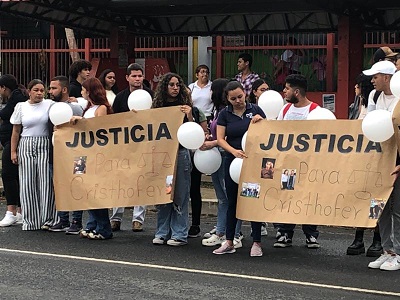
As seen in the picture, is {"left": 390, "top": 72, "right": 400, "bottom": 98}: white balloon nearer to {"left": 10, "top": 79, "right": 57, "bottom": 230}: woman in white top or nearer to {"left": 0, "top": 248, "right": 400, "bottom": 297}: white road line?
{"left": 0, "top": 248, "right": 400, "bottom": 297}: white road line

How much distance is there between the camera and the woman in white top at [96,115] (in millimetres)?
9961

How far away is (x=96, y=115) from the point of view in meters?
10.0

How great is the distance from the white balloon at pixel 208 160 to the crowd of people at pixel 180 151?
7 cm

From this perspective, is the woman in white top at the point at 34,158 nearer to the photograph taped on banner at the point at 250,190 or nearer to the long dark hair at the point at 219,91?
the long dark hair at the point at 219,91

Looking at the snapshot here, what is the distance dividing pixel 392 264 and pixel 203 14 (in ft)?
31.8

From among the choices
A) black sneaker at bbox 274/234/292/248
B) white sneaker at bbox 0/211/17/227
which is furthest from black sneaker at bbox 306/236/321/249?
white sneaker at bbox 0/211/17/227

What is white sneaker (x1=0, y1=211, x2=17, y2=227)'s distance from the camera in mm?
11016

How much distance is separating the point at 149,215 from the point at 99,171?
2.55 meters

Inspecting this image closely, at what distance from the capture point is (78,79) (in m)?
11.2

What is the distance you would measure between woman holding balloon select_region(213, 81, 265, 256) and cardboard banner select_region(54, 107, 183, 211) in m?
0.57

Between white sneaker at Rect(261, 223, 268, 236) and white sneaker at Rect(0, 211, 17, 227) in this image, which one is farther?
white sneaker at Rect(0, 211, 17, 227)

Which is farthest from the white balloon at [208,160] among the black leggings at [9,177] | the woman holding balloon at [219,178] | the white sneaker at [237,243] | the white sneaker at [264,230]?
the black leggings at [9,177]

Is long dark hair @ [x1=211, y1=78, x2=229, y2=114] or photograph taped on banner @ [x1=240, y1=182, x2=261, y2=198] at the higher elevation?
long dark hair @ [x1=211, y1=78, x2=229, y2=114]

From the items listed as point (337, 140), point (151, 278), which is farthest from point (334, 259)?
point (151, 278)
